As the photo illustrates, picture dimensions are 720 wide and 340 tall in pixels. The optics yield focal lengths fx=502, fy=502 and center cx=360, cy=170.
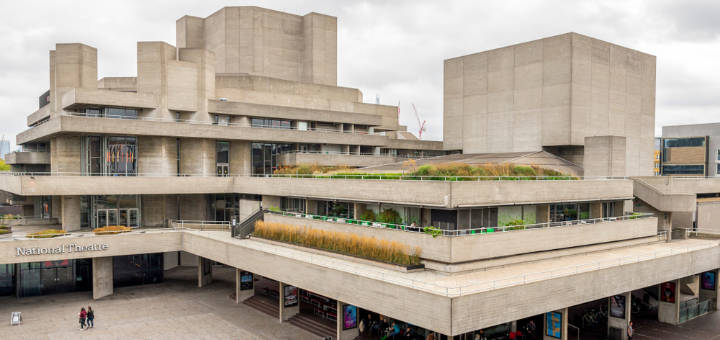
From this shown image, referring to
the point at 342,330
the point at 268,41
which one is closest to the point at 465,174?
the point at 342,330

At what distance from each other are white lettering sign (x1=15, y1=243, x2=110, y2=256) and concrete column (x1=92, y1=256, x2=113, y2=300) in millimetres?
1696

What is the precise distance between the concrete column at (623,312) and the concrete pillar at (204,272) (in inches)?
1207

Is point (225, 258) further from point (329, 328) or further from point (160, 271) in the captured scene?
point (160, 271)

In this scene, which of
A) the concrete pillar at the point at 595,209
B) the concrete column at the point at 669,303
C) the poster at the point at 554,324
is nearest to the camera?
the poster at the point at 554,324

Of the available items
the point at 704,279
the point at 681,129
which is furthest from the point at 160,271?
the point at 681,129

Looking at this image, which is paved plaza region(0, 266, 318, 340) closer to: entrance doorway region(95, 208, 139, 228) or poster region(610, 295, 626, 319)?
entrance doorway region(95, 208, 139, 228)

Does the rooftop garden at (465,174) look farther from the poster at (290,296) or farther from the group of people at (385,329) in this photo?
the poster at (290,296)

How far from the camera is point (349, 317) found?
89.7 ft

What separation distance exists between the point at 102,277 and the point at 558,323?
32864 mm

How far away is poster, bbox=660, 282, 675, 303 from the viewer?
108ft

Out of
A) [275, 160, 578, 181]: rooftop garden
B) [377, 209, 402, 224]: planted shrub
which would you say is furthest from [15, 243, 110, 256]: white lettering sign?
[377, 209, 402, 224]: planted shrub

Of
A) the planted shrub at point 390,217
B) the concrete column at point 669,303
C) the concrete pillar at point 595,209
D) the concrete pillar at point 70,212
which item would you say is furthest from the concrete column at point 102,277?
the concrete column at point 669,303

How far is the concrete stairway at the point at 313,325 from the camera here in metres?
29.4

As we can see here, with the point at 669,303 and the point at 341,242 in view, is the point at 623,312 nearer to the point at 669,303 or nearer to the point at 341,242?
the point at 669,303
